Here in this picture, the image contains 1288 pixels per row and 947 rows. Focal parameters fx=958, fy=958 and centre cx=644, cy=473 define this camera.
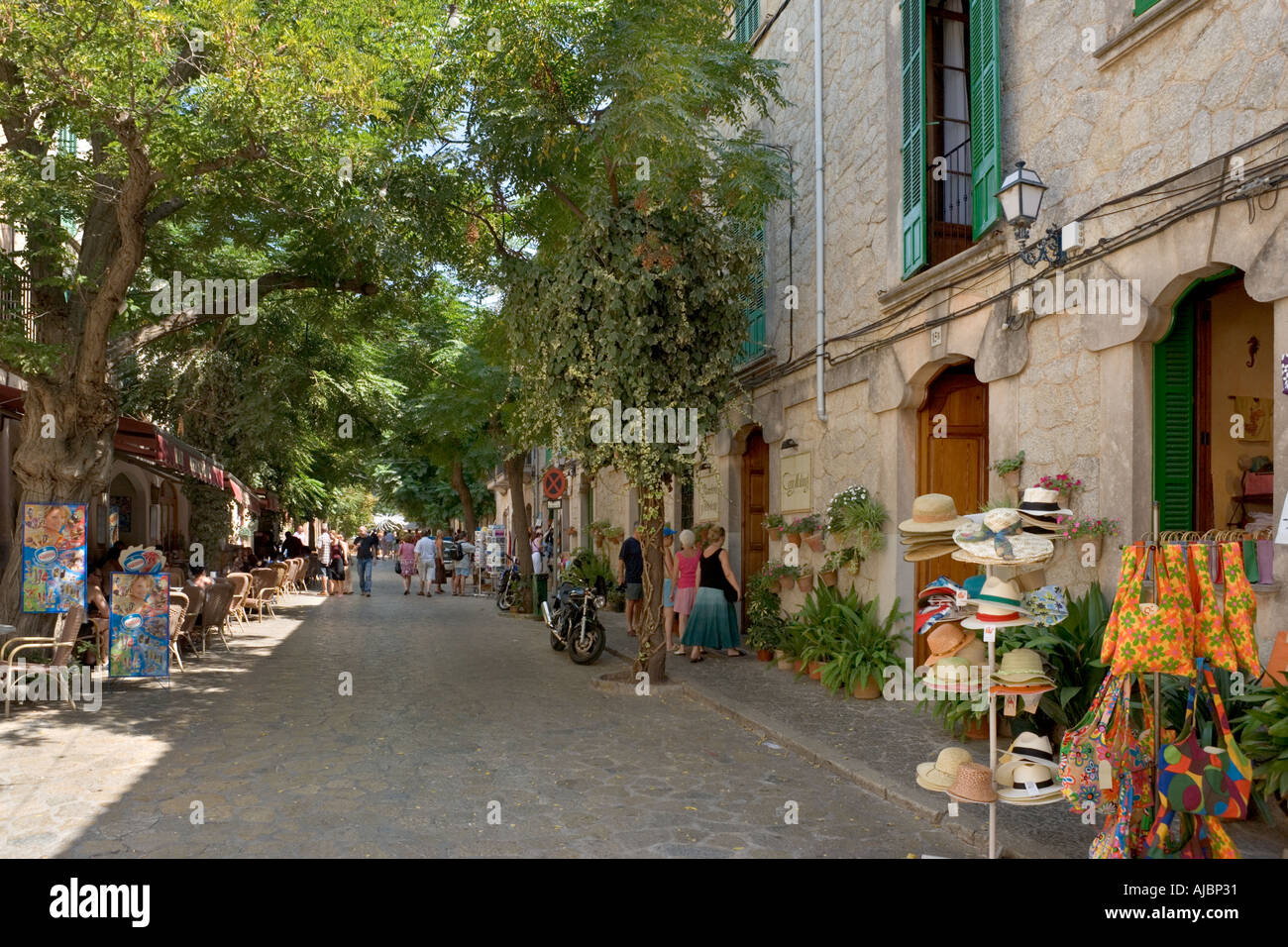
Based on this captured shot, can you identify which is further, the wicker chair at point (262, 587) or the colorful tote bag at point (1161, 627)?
the wicker chair at point (262, 587)

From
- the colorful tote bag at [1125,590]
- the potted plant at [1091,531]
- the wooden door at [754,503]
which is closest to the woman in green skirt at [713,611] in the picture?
the wooden door at [754,503]

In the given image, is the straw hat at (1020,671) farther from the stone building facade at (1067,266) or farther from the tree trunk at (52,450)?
the tree trunk at (52,450)

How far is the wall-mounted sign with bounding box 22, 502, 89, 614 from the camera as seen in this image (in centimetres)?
949

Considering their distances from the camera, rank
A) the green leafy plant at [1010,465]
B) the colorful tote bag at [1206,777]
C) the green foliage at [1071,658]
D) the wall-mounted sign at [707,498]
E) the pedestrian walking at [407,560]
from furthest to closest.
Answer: the pedestrian walking at [407,560], the wall-mounted sign at [707,498], the green leafy plant at [1010,465], the green foliage at [1071,658], the colorful tote bag at [1206,777]

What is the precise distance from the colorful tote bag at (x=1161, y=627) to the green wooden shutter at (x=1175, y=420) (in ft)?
9.05

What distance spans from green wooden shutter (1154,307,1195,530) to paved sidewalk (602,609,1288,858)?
6.74 ft

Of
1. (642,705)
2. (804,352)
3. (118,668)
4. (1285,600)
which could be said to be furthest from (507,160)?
(1285,600)

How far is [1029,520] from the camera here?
4680 mm

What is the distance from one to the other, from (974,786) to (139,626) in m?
8.48

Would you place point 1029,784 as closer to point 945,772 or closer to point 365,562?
point 945,772

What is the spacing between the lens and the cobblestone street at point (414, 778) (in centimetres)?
501

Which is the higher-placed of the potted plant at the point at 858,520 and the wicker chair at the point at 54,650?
the potted plant at the point at 858,520

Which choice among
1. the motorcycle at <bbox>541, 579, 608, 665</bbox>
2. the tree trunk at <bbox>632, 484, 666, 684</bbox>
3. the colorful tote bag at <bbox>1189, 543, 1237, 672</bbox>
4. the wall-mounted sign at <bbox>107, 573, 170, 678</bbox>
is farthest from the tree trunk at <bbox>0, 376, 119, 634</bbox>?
the colorful tote bag at <bbox>1189, 543, 1237, 672</bbox>

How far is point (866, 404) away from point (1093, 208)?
3908 millimetres
